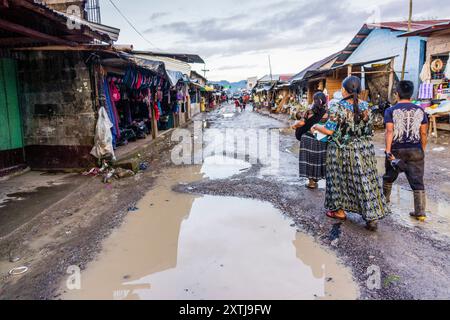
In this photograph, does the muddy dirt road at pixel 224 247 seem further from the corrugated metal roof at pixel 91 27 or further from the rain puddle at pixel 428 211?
the corrugated metal roof at pixel 91 27

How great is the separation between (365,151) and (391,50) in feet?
47.6

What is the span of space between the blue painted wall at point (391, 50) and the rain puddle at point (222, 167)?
32.0 ft

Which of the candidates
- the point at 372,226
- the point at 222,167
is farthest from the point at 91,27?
the point at 372,226

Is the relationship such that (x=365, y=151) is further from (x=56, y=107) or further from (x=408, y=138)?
(x=56, y=107)

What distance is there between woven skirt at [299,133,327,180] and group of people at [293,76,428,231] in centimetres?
136

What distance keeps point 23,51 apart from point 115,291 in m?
6.55

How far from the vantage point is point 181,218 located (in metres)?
4.88

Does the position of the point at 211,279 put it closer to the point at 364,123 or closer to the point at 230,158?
the point at 364,123

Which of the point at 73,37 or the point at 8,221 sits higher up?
the point at 73,37

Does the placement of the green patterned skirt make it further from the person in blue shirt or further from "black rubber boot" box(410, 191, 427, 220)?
"black rubber boot" box(410, 191, 427, 220)

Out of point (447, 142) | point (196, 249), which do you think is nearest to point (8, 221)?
point (196, 249)

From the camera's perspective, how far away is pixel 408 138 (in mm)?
4336

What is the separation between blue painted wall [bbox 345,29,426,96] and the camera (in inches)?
556
